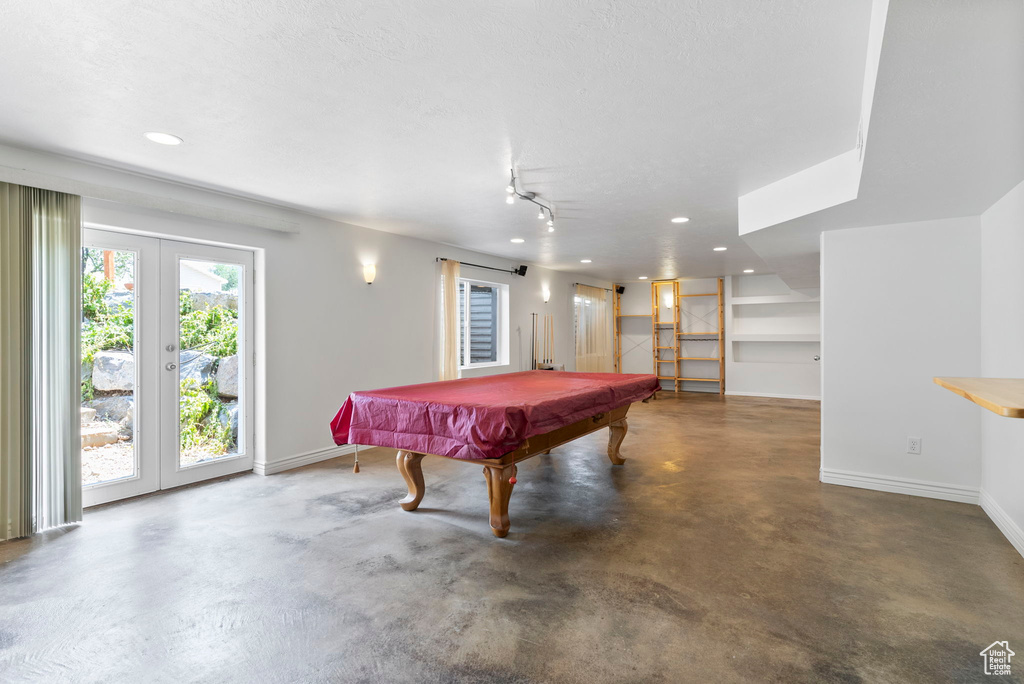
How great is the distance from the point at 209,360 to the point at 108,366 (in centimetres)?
69

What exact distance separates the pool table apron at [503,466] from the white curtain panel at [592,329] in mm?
4960

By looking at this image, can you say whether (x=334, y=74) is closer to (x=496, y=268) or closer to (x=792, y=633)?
(x=792, y=633)

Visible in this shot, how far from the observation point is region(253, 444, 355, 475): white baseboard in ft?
14.1

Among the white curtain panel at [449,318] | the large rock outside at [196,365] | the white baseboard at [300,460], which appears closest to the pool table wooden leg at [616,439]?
the white curtain panel at [449,318]

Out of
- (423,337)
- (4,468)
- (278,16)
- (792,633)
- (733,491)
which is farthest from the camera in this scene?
(423,337)

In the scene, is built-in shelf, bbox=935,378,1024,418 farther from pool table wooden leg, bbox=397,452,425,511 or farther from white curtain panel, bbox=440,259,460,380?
white curtain panel, bbox=440,259,460,380

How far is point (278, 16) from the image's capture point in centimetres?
170

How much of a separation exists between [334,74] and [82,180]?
226cm

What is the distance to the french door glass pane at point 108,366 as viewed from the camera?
3.40 m

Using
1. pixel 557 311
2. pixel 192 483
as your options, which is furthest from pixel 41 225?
pixel 557 311

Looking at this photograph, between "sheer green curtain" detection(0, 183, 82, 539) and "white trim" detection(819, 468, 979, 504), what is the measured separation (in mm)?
5392

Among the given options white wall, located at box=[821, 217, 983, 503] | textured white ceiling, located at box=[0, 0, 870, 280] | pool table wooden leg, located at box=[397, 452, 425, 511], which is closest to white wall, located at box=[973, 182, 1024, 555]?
white wall, located at box=[821, 217, 983, 503]

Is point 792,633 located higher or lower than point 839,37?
lower

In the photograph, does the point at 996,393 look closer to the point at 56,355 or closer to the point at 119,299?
the point at 56,355
